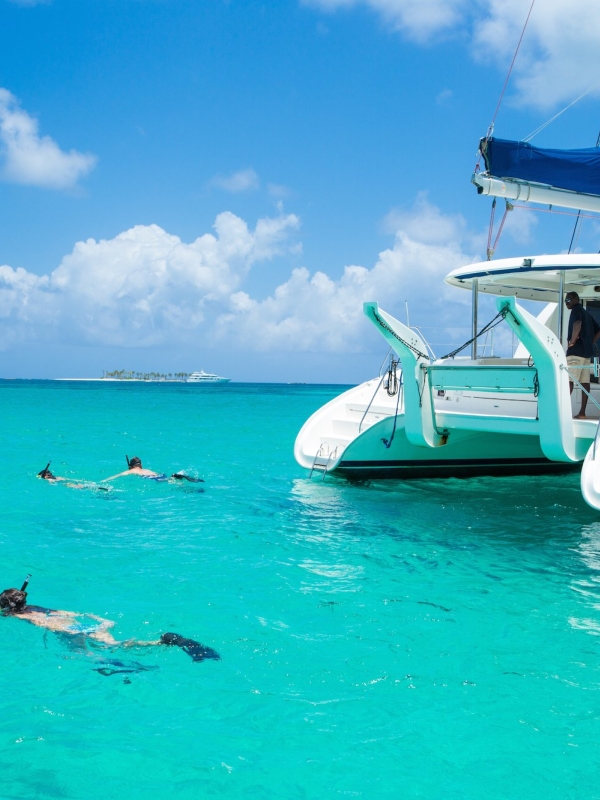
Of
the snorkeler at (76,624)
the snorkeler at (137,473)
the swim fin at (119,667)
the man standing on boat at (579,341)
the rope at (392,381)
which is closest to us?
the swim fin at (119,667)

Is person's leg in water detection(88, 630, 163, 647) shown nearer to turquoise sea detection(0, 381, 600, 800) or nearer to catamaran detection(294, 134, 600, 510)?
turquoise sea detection(0, 381, 600, 800)

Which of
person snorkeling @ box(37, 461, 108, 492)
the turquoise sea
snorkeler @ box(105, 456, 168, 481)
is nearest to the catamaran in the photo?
the turquoise sea

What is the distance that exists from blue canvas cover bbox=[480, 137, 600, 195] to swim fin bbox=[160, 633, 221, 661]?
27.1ft

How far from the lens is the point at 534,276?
9602 millimetres

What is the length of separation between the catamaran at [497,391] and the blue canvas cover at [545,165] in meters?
0.01

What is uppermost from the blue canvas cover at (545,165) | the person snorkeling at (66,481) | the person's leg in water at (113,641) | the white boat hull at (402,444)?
the blue canvas cover at (545,165)

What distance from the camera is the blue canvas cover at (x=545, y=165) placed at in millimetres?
10469

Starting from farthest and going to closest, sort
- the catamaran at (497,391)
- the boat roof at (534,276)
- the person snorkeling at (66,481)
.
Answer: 1. the person snorkeling at (66,481)
2. the boat roof at (534,276)
3. the catamaran at (497,391)

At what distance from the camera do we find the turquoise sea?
3.54 m

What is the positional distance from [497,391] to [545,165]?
14.4 ft

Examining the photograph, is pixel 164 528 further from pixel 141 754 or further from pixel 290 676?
pixel 141 754

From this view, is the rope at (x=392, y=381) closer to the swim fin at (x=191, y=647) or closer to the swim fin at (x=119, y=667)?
the swim fin at (x=191, y=647)

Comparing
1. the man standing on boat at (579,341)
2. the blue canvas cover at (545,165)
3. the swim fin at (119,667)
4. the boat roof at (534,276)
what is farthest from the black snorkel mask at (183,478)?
the swim fin at (119,667)

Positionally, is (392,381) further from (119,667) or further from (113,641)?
(119,667)
